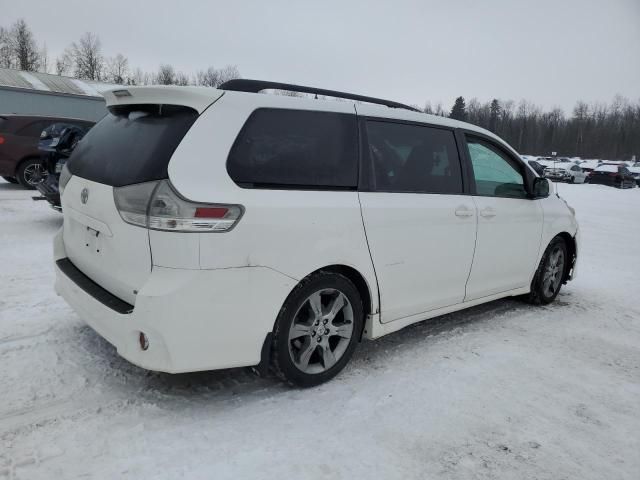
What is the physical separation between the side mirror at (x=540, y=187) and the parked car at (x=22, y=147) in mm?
9835

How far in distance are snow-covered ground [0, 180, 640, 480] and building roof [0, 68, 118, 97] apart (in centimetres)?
3335

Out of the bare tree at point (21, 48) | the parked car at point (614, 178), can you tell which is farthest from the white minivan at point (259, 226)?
the bare tree at point (21, 48)

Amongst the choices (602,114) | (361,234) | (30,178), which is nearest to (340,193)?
(361,234)

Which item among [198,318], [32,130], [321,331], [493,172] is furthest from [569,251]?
[32,130]

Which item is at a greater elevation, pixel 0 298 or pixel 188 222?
pixel 188 222

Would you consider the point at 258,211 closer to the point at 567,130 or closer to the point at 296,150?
the point at 296,150

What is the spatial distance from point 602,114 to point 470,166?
12362 cm

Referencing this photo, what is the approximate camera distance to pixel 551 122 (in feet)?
327

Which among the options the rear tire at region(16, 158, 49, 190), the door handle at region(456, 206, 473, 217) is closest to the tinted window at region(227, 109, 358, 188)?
the door handle at region(456, 206, 473, 217)

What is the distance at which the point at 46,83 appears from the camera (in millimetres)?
34375

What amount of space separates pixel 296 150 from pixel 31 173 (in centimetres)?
1040

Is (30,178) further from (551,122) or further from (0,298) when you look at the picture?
(551,122)

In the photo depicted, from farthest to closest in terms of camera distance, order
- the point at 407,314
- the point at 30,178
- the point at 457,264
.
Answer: the point at 30,178 → the point at 457,264 → the point at 407,314

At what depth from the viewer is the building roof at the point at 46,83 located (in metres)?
32.6
